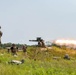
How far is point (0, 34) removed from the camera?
46.6m

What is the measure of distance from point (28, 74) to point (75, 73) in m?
3.85

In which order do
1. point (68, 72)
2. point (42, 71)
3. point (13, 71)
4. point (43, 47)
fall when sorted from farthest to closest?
point (43, 47), point (68, 72), point (42, 71), point (13, 71)

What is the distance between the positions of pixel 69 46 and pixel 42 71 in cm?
3629

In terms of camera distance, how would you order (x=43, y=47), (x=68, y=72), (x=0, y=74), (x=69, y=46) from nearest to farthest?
(x=0, y=74), (x=68, y=72), (x=43, y=47), (x=69, y=46)

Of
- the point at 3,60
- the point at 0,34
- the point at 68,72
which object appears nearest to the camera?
the point at 68,72

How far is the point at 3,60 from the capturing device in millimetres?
26047

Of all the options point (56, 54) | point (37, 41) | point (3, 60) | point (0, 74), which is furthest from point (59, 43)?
point (0, 74)

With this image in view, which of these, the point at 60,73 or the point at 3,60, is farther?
the point at 3,60

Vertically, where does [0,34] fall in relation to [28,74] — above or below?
above

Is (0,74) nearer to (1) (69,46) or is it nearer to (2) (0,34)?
(2) (0,34)

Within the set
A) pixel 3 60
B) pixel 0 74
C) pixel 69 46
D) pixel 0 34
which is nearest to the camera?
pixel 0 74

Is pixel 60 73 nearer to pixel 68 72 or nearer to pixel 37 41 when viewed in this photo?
pixel 68 72

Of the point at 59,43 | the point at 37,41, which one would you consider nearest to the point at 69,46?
the point at 59,43

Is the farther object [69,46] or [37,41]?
[69,46]
